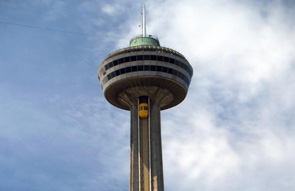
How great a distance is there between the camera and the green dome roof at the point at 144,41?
4102 inches

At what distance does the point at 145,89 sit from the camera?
10156 cm

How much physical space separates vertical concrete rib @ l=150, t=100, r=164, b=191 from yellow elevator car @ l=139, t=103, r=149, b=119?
1.28 metres

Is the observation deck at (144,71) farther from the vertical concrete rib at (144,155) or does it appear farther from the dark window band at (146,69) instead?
the vertical concrete rib at (144,155)

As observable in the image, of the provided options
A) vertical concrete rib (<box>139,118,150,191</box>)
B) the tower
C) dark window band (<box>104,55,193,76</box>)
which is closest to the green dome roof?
the tower

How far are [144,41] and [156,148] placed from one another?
2669 centimetres

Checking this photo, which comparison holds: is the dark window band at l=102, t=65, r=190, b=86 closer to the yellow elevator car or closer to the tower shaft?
the tower shaft

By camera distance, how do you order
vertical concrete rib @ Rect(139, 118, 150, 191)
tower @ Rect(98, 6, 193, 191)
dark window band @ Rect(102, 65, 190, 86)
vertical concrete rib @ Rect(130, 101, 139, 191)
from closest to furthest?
vertical concrete rib @ Rect(139, 118, 150, 191) < vertical concrete rib @ Rect(130, 101, 139, 191) < tower @ Rect(98, 6, 193, 191) < dark window band @ Rect(102, 65, 190, 86)

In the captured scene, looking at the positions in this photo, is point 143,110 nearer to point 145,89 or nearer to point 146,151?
point 145,89

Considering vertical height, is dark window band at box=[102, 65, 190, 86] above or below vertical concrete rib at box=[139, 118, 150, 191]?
above

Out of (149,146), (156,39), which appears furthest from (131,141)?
(156,39)

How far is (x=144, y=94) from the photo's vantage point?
103m

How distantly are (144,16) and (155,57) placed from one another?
20.1m

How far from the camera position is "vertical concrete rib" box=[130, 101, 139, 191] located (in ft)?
310

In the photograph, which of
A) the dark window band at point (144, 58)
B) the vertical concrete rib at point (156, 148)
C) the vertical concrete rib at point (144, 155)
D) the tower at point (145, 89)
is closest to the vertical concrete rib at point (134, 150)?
the tower at point (145, 89)
